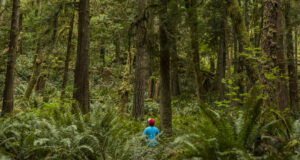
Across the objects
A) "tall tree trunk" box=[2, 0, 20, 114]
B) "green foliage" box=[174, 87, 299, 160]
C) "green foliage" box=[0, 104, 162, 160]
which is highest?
"tall tree trunk" box=[2, 0, 20, 114]

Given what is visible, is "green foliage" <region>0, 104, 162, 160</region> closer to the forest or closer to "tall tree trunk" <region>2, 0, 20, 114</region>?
the forest

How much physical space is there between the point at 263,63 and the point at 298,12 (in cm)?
891

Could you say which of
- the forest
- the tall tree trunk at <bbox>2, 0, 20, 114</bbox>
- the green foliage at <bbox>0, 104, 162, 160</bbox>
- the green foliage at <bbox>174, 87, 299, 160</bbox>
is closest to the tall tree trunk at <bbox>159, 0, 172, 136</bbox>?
the forest

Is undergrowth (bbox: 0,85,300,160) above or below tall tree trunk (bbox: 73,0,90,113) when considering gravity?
below

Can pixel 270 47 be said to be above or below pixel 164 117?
above

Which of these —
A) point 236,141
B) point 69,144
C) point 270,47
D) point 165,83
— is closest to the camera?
point 236,141

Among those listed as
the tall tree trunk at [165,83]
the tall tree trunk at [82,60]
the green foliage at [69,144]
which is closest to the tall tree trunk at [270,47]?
the tall tree trunk at [165,83]

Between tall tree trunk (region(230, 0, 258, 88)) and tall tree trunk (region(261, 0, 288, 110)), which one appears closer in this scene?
tall tree trunk (region(261, 0, 288, 110))

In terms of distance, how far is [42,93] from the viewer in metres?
15.6

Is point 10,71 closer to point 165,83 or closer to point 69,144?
point 69,144

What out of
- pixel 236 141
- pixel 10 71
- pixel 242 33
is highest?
pixel 242 33

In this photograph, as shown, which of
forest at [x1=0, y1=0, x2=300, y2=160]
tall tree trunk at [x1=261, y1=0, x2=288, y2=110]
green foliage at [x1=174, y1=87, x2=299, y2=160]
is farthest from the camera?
tall tree trunk at [x1=261, y1=0, x2=288, y2=110]

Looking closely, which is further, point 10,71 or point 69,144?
point 10,71

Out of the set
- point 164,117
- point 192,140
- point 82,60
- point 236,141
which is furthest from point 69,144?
point 82,60
